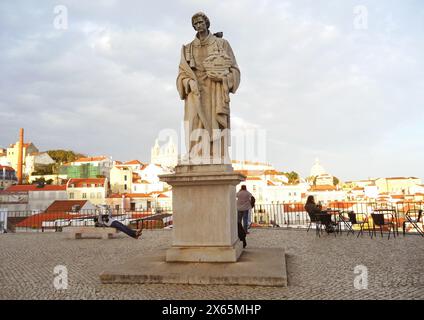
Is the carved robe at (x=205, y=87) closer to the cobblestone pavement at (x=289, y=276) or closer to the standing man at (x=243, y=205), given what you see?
the cobblestone pavement at (x=289, y=276)

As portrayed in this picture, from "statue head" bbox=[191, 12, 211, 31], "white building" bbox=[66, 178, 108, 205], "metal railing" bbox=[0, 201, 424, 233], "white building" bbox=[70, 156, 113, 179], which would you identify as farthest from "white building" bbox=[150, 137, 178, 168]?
"statue head" bbox=[191, 12, 211, 31]

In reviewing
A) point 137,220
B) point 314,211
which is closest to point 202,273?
point 314,211

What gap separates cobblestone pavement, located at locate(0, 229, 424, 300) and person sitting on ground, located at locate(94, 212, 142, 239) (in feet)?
5.30

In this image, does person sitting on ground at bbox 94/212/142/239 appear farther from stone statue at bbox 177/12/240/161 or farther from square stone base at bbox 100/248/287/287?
stone statue at bbox 177/12/240/161

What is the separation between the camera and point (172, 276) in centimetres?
487

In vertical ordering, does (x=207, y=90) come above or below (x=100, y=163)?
below

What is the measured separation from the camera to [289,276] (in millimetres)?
5246

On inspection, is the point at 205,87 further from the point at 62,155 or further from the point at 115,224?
the point at 62,155

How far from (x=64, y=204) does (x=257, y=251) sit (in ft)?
126

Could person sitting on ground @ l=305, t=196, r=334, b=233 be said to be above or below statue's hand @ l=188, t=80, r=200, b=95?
below

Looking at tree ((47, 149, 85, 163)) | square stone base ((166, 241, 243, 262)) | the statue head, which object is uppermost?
tree ((47, 149, 85, 163))

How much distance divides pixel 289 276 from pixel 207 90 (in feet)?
11.5

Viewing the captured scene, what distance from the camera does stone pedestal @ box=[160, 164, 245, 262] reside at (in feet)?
18.1

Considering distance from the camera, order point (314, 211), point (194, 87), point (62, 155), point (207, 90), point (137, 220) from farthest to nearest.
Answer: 1. point (62, 155)
2. point (137, 220)
3. point (314, 211)
4. point (207, 90)
5. point (194, 87)
